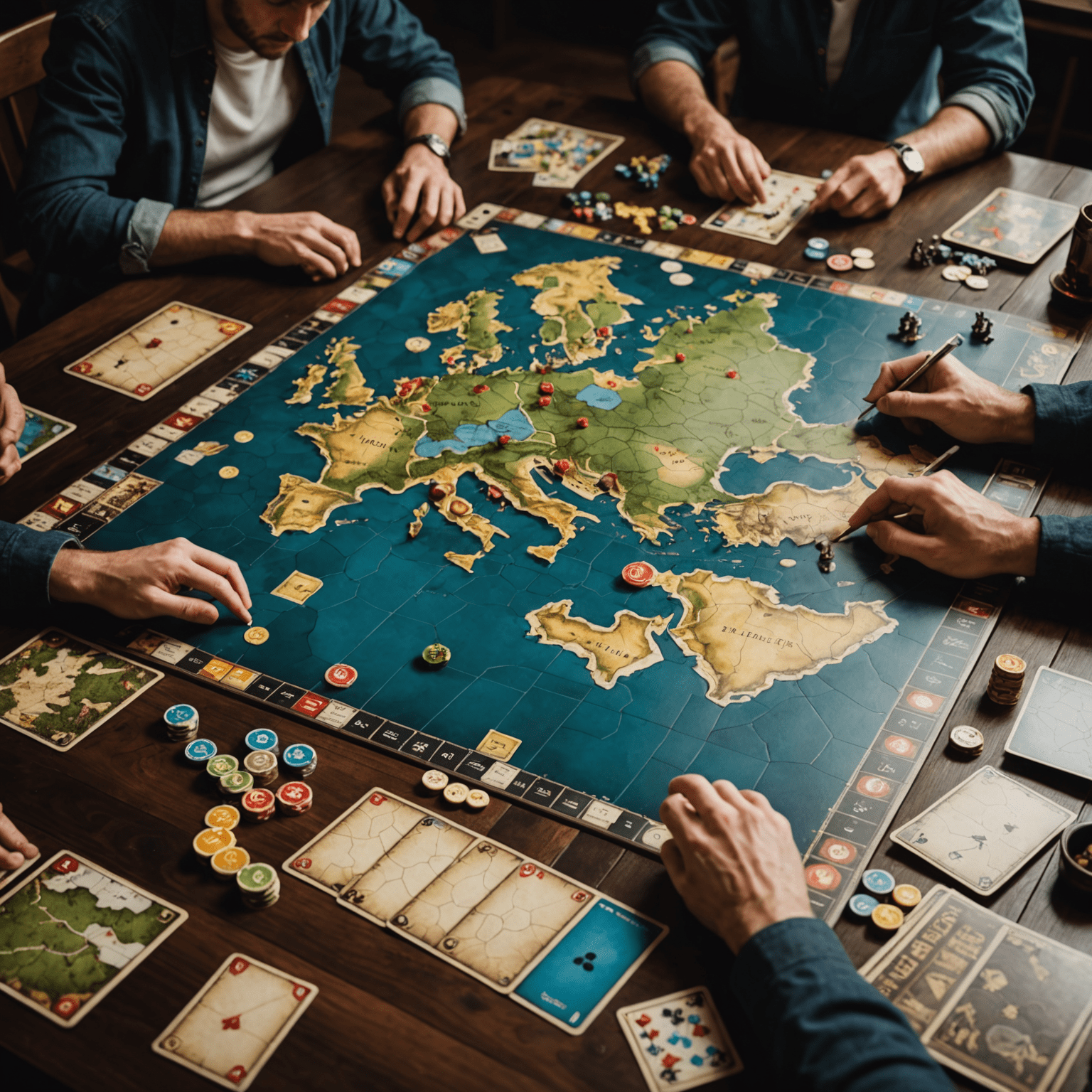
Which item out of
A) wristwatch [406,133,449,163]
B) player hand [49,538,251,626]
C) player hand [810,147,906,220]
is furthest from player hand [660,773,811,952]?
wristwatch [406,133,449,163]

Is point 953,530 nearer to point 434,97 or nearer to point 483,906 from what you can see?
point 483,906

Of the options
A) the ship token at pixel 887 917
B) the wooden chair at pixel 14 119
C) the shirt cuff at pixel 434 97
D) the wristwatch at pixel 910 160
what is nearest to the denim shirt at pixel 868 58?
the wristwatch at pixel 910 160

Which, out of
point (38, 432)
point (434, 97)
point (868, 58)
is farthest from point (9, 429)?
point (868, 58)

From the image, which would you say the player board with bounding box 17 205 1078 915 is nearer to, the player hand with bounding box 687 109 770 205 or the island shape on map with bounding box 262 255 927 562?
the island shape on map with bounding box 262 255 927 562

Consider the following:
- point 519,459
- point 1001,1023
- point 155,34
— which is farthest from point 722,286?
point 1001,1023

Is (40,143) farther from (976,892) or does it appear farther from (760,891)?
(976,892)

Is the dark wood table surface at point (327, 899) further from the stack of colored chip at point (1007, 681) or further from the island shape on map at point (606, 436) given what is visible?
the island shape on map at point (606, 436)
